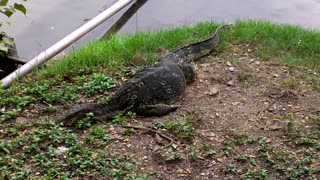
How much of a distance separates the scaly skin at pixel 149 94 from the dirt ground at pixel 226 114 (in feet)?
0.44

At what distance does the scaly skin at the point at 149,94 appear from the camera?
5.14 metres

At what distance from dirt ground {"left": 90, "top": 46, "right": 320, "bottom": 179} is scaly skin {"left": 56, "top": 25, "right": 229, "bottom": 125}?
0.13 m

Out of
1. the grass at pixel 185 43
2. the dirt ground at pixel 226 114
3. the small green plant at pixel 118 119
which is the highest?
the grass at pixel 185 43

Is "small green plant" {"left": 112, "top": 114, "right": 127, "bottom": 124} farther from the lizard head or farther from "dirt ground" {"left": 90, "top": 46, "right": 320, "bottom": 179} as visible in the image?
the lizard head

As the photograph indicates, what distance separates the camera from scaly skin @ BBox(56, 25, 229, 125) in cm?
514

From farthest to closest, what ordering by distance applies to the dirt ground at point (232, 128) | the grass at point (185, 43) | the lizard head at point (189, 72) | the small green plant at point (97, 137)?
the grass at point (185, 43) → the lizard head at point (189, 72) → the small green plant at point (97, 137) → the dirt ground at point (232, 128)

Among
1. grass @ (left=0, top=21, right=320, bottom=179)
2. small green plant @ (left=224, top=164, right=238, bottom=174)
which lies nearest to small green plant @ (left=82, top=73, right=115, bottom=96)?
grass @ (left=0, top=21, right=320, bottom=179)

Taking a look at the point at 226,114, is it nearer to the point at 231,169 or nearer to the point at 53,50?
the point at 231,169

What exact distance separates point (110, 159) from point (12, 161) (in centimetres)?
86

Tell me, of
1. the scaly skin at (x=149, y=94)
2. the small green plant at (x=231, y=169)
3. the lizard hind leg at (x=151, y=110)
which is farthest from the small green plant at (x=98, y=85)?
the small green plant at (x=231, y=169)

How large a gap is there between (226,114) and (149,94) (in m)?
0.87

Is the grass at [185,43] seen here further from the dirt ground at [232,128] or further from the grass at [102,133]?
the dirt ground at [232,128]

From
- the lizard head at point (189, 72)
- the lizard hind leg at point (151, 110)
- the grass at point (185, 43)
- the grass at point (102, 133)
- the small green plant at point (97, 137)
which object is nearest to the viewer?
the grass at point (102, 133)

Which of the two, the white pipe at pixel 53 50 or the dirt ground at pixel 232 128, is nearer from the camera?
the dirt ground at pixel 232 128
